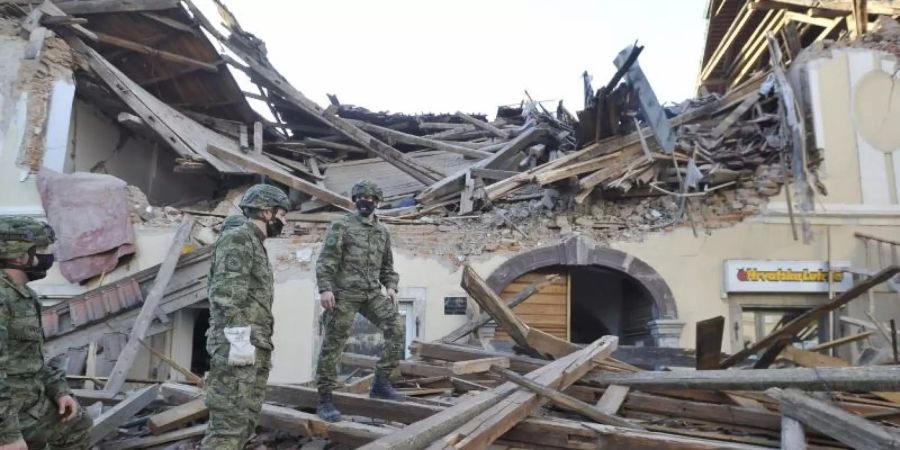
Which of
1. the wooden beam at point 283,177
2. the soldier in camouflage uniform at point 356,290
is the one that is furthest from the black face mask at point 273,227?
the wooden beam at point 283,177

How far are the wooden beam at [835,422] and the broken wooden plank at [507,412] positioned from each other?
1207 millimetres

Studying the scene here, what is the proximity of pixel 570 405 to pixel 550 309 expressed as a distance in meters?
5.79

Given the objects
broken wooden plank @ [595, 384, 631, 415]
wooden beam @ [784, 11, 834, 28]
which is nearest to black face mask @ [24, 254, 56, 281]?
broken wooden plank @ [595, 384, 631, 415]

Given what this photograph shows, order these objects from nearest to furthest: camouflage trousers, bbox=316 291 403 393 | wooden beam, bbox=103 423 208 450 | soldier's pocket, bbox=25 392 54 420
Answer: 1. soldier's pocket, bbox=25 392 54 420
2. wooden beam, bbox=103 423 208 450
3. camouflage trousers, bbox=316 291 403 393

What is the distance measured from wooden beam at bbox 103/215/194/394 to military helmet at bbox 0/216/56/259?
11.6 feet

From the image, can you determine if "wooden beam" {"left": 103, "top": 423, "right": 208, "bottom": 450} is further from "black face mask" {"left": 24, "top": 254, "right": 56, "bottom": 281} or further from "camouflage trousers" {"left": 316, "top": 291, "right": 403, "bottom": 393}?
"black face mask" {"left": 24, "top": 254, "right": 56, "bottom": 281}

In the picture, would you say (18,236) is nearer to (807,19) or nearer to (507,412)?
(507,412)

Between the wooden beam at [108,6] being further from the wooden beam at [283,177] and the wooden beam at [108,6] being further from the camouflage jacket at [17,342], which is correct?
the camouflage jacket at [17,342]

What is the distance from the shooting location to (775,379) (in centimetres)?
359

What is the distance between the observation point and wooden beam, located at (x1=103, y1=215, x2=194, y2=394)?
261 inches

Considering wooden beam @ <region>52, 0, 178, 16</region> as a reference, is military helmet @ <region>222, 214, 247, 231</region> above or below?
below

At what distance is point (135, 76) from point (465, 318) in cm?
776

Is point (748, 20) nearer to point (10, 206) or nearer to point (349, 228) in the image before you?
point (349, 228)

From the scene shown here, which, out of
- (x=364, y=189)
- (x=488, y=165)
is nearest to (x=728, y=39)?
(x=488, y=165)
